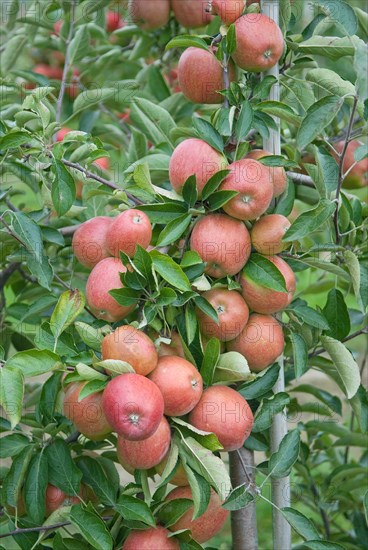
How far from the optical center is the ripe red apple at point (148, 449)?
3.22 feet

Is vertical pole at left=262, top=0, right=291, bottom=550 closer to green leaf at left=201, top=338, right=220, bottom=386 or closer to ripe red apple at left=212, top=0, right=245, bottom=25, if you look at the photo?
ripe red apple at left=212, top=0, right=245, bottom=25

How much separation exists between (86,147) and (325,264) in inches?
14.9

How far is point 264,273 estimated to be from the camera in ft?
3.61

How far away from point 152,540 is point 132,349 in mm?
255

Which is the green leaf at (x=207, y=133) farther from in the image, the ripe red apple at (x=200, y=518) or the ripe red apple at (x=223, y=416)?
the ripe red apple at (x=200, y=518)

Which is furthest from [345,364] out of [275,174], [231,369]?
[275,174]

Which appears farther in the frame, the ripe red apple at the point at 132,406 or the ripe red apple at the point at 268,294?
the ripe red apple at the point at 268,294

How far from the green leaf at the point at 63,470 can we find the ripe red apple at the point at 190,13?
0.91 meters

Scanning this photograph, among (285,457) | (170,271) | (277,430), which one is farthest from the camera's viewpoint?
(277,430)

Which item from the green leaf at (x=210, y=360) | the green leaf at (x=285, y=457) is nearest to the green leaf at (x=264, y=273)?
the green leaf at (x=210, y=360)

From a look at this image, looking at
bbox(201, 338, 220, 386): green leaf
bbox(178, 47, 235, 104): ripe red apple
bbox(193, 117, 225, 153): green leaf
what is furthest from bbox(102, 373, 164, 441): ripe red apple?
bbox(178, 47, 235, 104): ripe red apple

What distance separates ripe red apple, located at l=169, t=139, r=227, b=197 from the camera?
1101 millimetres

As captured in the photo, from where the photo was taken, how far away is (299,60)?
1.28 m

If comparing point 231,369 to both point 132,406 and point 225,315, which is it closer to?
point 225,315
